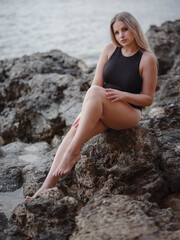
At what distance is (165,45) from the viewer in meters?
5.73

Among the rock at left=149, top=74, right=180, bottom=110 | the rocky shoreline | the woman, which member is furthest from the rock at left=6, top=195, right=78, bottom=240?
the rock at left=149, top=74, right=180, bottom=110

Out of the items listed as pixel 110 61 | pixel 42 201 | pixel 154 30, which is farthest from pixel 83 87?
pixel 154 30

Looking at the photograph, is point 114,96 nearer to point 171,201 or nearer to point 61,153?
point 61,153

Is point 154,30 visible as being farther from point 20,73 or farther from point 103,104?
point 103,104

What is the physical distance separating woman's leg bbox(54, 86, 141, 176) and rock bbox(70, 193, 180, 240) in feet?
1.65

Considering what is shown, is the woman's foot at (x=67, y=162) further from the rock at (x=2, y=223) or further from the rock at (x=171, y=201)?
the rock at (x=171, y=201)

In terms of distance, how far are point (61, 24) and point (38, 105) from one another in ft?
55.3

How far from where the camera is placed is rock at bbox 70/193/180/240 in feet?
4.46

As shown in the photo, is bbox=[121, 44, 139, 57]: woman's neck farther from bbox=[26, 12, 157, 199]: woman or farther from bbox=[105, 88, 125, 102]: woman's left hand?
bbox=[105, 88, 125, 102]: woman's left hand

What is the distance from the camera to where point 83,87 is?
4.02 m

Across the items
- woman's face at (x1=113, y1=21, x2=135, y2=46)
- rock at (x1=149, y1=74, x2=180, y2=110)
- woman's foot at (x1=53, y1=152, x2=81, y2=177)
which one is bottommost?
woman's foot at (x1=53, y1=152, x2=81, y2=177)

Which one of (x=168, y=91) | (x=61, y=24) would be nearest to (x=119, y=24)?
(x=168, y=91)

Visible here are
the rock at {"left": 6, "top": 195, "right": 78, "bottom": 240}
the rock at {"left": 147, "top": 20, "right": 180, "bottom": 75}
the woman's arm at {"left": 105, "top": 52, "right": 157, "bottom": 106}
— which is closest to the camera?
the rock at {"left": 6, "top": 195, "right": 78, "bottom": 240}

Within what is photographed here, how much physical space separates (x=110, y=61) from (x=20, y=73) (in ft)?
8.23
